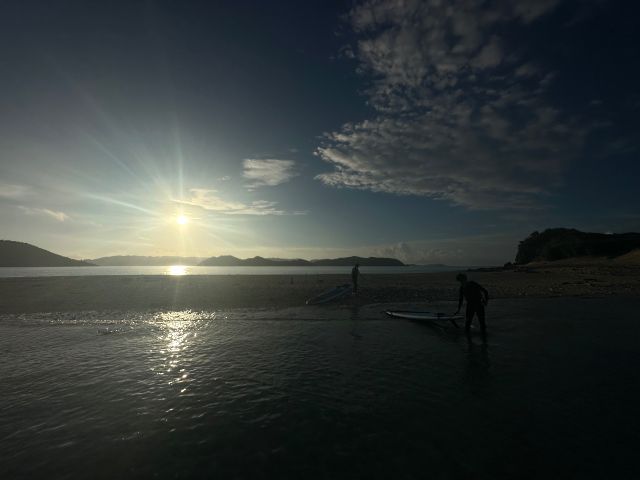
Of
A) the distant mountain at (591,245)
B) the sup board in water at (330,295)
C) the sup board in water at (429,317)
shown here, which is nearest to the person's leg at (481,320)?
the sup board in water at (429,317)

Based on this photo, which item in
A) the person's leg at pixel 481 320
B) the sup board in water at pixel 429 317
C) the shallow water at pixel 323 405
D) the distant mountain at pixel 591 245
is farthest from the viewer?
the distant mountain at pixel 591 245

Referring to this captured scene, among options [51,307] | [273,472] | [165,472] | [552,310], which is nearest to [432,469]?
[273,472]

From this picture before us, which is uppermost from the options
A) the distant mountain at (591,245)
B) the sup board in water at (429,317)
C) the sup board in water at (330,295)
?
the distant mountain at (591,245)

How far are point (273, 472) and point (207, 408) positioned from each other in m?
3.84

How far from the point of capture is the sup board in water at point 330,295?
30.9 meters

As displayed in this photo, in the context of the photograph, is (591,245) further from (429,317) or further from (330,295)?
(429,317)

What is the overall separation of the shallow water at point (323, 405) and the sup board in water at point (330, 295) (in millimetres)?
12407

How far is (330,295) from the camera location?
32.5 m

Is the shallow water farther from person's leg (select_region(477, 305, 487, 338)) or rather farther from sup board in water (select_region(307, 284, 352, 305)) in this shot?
sup board in water (select_region(307, 284, 352, 305))

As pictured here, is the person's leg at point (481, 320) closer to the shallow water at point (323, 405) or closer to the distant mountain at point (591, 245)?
the shallow water at point (323, 405)

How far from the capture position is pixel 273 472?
623 centimetres

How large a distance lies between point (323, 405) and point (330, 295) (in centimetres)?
2330

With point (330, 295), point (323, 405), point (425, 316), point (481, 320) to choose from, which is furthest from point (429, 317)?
point (323, 405)

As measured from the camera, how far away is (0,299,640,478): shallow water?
6.59 meters
